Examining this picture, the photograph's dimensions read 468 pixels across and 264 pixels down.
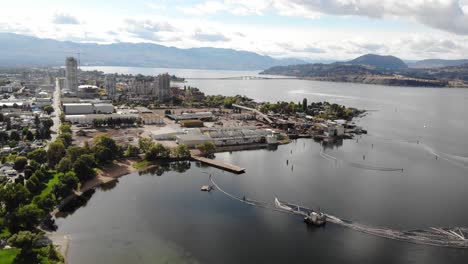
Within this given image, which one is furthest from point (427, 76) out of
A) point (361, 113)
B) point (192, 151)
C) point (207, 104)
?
point (192, 151)

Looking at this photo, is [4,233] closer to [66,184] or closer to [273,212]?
[66,184]

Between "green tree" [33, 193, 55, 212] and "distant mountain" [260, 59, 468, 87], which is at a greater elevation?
"distant mountain" [260, 59, 468, 87]

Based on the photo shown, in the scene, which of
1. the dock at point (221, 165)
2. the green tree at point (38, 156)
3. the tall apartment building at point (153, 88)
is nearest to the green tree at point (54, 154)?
the green tree at point (38, 156)

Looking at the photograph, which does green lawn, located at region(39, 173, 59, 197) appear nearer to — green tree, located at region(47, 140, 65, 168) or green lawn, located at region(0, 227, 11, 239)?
green tree, located at region(47, 140, 65, 168)

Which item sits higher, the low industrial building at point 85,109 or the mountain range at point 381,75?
the mountain range at point 381,75

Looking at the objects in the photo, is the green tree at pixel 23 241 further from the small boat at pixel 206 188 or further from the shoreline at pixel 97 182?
the small boat at pixel 206 188

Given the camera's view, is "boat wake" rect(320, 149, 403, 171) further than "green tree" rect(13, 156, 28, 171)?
Yes

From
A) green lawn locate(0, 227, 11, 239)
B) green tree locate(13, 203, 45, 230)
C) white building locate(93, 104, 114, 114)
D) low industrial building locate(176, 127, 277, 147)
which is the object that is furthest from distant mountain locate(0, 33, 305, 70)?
green lawn locate(0, 227, 11, 239)

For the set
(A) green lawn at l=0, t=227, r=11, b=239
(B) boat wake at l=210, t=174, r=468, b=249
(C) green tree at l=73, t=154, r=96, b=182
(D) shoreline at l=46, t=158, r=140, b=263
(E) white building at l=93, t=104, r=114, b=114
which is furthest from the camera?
(E) white building at l=93, t=104, r=114, b=114
